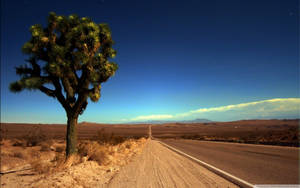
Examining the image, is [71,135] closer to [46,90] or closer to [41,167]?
[41,167]

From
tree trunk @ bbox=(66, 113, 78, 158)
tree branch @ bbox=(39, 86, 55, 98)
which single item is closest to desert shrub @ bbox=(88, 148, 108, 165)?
tree trunk @ bbox=(66, 113, 78, 158)

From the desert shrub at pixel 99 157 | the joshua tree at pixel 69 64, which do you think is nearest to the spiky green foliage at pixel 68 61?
the joshua tree at pixel 69 64

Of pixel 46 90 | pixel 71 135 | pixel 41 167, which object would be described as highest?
pixel 46 90

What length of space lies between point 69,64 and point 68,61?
16cm

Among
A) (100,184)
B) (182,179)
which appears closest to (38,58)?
(100,184)

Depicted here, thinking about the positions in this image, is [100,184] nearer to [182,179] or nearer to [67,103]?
[182,179]

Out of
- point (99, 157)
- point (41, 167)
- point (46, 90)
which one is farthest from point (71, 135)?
point (46, 90)

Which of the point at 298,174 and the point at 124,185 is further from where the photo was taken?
the point at 298,174

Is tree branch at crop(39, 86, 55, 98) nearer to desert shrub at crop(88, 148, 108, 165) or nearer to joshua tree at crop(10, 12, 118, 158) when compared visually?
joshua tree at crop(10, 12, 118, 158)

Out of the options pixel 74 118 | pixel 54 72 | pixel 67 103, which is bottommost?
pixel 74 118

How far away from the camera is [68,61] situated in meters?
8.62

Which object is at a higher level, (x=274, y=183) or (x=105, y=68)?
(x=105, y=68)

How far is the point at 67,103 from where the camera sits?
8.93m

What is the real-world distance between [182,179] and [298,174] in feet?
14.8
